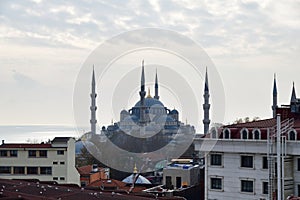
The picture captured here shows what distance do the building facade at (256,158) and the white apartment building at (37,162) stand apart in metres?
10.3

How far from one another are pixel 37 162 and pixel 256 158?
45.2ft

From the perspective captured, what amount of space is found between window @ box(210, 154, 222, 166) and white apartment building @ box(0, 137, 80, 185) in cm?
1113

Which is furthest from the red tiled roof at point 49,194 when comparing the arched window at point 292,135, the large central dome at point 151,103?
the large central dome at point 151,103

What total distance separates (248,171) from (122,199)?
5.42 metres

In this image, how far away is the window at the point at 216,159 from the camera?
1863 centimetres

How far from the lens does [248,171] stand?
17734 millimetres

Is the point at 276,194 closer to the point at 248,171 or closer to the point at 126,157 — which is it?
the point at 248,171

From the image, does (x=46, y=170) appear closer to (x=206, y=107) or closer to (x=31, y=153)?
(x=31, y=153)

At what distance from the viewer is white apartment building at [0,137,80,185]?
92.6ft

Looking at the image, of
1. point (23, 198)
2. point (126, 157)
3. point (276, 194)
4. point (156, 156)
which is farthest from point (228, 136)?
point (156, 156)

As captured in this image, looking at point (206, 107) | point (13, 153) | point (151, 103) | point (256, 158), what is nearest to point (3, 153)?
point (13, 153)

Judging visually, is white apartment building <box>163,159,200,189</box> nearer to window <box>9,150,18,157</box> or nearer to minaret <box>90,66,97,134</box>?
window <box>9,150,18,157</box>

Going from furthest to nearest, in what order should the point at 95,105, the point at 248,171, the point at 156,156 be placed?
the point at 95,105, the point at 156,156, the point at 248,171

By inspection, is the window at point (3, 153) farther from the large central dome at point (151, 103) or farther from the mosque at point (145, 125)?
the large central dome at point (151, 103)
